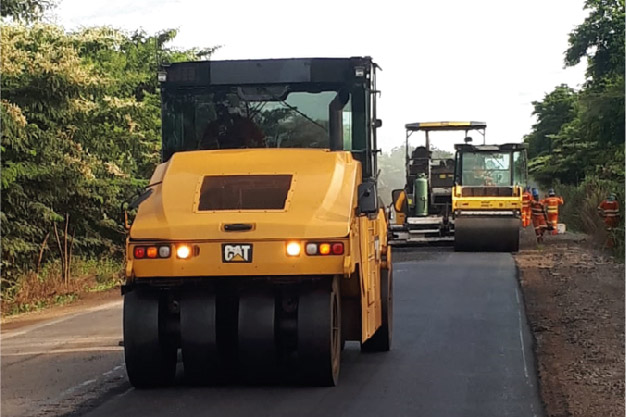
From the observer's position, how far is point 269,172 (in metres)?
8.59

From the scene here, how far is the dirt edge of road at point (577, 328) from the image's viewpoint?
27.1 ft

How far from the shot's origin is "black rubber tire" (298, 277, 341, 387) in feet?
26.2

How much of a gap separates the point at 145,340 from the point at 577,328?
20.4 ft

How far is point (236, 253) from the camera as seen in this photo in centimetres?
788

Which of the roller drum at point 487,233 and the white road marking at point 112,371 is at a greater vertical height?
the roller drum at point 487,233

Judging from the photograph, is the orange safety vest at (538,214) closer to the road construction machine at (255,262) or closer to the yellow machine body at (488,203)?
the yellow machine body at (488,203)

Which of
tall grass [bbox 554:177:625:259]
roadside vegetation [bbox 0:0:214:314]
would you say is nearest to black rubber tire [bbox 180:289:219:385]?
roadside vegetation [bbox 0:0:214:314]

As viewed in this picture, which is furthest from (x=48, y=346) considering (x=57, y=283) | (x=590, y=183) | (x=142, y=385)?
(x=590, y=183)

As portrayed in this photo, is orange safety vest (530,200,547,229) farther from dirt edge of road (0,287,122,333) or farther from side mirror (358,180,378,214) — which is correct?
side mirror (358,180,378,214)

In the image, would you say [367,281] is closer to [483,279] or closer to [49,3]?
[483,279]

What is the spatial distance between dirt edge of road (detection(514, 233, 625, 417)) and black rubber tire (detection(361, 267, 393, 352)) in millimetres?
1493

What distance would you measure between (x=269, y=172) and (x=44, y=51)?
37.0 ft

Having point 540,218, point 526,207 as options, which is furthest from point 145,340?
point 526,207

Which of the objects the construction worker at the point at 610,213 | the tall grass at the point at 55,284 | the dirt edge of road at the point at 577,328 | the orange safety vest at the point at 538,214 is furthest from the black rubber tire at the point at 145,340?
the orange safety vest at the point at 538,214
